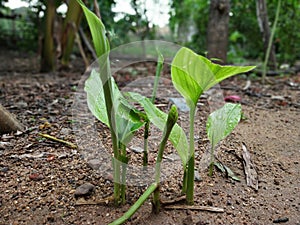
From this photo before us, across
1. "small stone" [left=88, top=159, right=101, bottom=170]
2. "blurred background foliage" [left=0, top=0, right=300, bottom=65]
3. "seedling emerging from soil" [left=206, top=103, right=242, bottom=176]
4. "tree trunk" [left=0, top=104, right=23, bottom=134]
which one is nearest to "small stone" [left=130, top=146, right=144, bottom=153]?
"small stone" [left=88, top=159, right=101, bottom=170]

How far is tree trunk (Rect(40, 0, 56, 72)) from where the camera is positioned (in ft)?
9.06

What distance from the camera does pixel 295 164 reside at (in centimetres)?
116

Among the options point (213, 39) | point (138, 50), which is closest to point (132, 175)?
point (213, 39)

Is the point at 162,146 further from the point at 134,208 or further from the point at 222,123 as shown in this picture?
the point at 222,123

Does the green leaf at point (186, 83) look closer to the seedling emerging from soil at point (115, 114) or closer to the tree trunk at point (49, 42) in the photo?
the seedling emerging from soil at point (115, 114)

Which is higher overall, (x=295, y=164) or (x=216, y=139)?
(x=216, y=139)

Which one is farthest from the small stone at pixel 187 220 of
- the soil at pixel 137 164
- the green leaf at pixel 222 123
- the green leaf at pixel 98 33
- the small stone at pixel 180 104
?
the small stone at pixel 180 104

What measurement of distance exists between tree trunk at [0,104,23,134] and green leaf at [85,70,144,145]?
554mm

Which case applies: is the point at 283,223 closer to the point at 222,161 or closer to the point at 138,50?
the point at 222,161

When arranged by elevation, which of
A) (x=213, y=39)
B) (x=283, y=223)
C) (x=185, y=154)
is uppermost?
(x=213, y=39)

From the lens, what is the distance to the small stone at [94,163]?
3.44ft

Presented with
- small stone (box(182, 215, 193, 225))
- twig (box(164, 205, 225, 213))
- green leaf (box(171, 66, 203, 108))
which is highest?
green leaf (box(171, 66, 203, 108))

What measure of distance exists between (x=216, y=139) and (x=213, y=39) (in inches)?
81.3

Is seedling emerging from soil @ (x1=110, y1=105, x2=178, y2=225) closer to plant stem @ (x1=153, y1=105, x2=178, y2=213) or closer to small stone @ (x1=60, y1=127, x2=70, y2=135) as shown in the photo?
plant stem @ (x1=153, y1=105, x2=178, y2=213)
